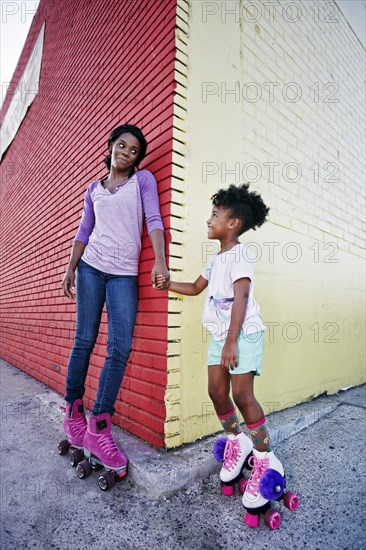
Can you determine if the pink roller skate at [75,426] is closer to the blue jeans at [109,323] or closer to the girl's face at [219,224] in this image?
the blue jeans at [109,323]

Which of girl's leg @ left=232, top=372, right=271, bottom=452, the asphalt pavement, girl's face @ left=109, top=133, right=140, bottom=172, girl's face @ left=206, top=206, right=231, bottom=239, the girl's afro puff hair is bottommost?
the asphalt pavement

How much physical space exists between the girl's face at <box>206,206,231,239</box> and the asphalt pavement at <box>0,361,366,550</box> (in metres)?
1.33

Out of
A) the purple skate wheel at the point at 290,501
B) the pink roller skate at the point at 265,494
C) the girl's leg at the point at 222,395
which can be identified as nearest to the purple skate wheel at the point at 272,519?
the pink roller skate at the point at 265,494

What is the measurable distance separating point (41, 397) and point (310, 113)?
14.2ft

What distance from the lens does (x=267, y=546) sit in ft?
4.76

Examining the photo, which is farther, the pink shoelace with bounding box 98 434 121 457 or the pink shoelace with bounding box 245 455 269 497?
the pink shoelace with bounding box 98 434 121 457

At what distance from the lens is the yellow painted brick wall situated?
2289mm

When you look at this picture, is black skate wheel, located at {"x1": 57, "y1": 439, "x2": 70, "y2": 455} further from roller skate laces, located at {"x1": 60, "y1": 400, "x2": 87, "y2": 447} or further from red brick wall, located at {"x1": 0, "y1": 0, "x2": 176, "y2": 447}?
red brick wall, located at {"x1": 0, "y1": 0, "x2": 176, "y2": 447}

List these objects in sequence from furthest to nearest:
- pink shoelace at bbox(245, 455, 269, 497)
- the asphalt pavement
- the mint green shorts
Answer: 1. the mint green shorts
2. pink shoelace at bbox(245, 455, 269, 497)
3. the asphalt pavement

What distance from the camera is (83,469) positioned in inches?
76.2

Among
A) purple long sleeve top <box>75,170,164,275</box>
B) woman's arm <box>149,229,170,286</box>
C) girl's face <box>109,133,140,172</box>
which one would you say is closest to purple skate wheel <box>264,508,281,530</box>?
woman's arm <box>149,229,170,286</box>

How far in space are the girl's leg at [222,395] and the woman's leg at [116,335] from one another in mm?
566

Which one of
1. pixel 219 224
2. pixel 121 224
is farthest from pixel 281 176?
pixel 121 224

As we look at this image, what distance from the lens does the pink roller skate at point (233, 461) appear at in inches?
71.2
